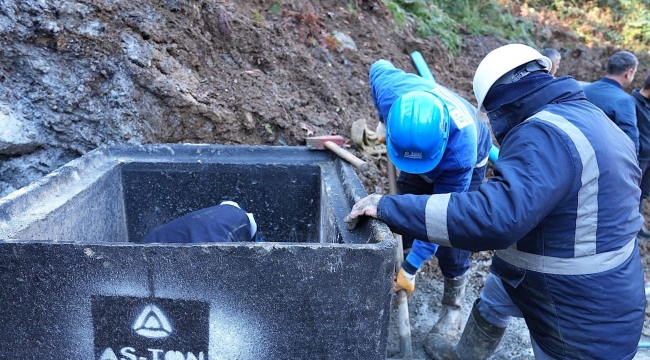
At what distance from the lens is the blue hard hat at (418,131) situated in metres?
2.31

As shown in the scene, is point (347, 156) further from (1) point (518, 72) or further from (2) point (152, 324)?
(2) point (152, 324)

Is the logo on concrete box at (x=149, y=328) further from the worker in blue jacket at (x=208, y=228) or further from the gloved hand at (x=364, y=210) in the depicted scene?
the gloved hand at (x=364, y=210)

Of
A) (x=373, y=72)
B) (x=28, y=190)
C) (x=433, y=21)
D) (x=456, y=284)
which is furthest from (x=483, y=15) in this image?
(x=28, y=190)

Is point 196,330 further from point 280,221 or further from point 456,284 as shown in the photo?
point 456,284

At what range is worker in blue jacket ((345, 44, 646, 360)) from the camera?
1610mm

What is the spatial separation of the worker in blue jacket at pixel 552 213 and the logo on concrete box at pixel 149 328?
0.65 meters

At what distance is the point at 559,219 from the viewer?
1786 millimetres

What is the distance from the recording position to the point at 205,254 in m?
1.45

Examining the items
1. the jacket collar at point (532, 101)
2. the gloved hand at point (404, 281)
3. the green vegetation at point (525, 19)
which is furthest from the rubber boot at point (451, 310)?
the green vegetation at point (525, 19)

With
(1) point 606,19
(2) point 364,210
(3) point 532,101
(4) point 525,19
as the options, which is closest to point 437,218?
(2) point 364,210

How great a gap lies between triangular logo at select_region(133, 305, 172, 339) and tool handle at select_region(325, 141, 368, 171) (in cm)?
116

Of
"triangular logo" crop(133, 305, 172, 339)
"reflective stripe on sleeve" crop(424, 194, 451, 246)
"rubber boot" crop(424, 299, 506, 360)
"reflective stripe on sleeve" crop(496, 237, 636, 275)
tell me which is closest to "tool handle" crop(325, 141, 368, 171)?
"reflective stripe on sleeve" crop(424, 194, 451, 246)

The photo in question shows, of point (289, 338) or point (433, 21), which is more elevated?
point (433, 21)

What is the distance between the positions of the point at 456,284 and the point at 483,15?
634 centimetres
